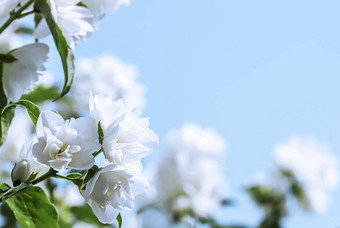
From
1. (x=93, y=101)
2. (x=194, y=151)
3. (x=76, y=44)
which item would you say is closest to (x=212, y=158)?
(x=194, y=151)

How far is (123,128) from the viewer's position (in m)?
0.66

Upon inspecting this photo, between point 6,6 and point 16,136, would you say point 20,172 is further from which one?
point 16,136

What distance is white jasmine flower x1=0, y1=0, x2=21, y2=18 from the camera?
750 millimetres

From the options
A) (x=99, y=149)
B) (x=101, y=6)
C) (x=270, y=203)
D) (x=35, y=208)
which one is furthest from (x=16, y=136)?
(x=99, y=149)

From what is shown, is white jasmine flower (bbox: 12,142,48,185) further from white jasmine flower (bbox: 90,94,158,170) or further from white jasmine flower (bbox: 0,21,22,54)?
white jasmine flower (bbox: 0,21,22,54)

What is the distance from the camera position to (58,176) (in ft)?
2.15

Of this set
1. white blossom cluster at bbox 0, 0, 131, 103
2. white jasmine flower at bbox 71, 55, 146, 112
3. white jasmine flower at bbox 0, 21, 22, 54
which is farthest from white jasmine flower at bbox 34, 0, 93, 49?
white jasmine flower at bbox 71, 55, 146, 112

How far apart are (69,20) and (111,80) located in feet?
5.91

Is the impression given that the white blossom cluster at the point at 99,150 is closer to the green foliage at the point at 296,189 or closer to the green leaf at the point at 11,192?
the green leaf at the point at 11,192

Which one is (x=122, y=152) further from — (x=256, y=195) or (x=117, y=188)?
(x=256, y=195)

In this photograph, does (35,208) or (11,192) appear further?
(35,208)

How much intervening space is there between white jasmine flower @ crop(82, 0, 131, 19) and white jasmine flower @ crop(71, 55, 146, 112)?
4.89 feet

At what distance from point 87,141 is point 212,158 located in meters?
2.20

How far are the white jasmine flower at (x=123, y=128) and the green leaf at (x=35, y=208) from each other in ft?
0.40
